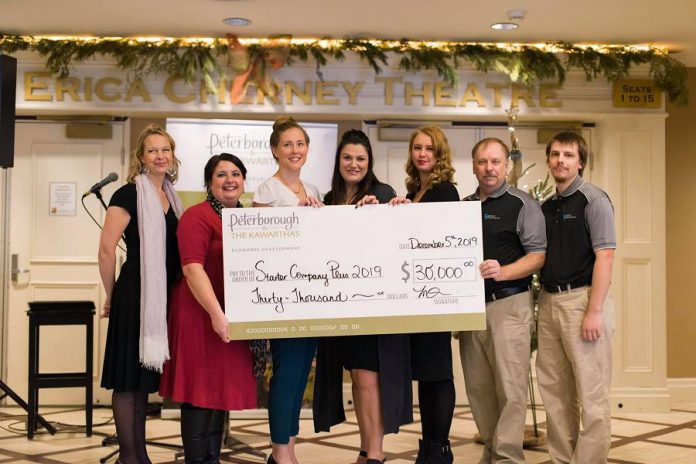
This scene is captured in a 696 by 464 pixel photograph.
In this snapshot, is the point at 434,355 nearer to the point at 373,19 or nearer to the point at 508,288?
the point at 508,288

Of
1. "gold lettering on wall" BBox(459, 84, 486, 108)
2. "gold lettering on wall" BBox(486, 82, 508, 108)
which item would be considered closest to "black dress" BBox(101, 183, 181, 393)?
"gold lettering on wall" BBox(459, 84, 486, 108)

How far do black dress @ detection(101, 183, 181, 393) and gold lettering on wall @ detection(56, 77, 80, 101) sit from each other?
278cm

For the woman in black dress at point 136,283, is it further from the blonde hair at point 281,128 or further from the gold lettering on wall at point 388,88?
the gold lettering on wall at point 388,88

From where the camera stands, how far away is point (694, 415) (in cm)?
638

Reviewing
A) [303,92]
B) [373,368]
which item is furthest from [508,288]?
[303,92]

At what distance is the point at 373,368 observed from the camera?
12.2 ft

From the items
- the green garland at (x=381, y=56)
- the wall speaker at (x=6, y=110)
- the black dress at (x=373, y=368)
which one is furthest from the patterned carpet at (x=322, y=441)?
the green garland at (x=381, y=56)

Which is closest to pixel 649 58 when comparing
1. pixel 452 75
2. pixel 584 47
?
pixel 584 47

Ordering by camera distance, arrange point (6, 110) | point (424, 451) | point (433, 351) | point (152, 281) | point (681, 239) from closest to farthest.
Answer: point (152, 281), point (433, 351), point (424, 451), point (6, 110), point (681, 239)

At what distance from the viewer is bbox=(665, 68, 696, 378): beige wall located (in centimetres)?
704

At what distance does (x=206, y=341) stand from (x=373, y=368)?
70cm

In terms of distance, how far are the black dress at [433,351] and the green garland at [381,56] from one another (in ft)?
8.87

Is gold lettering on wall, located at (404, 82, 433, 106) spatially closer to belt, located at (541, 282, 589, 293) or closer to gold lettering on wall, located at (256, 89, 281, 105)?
gold lettering on wall, located at (256, 89, 281, 105)

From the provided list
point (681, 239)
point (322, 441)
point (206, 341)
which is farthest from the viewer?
point (681, 239)
